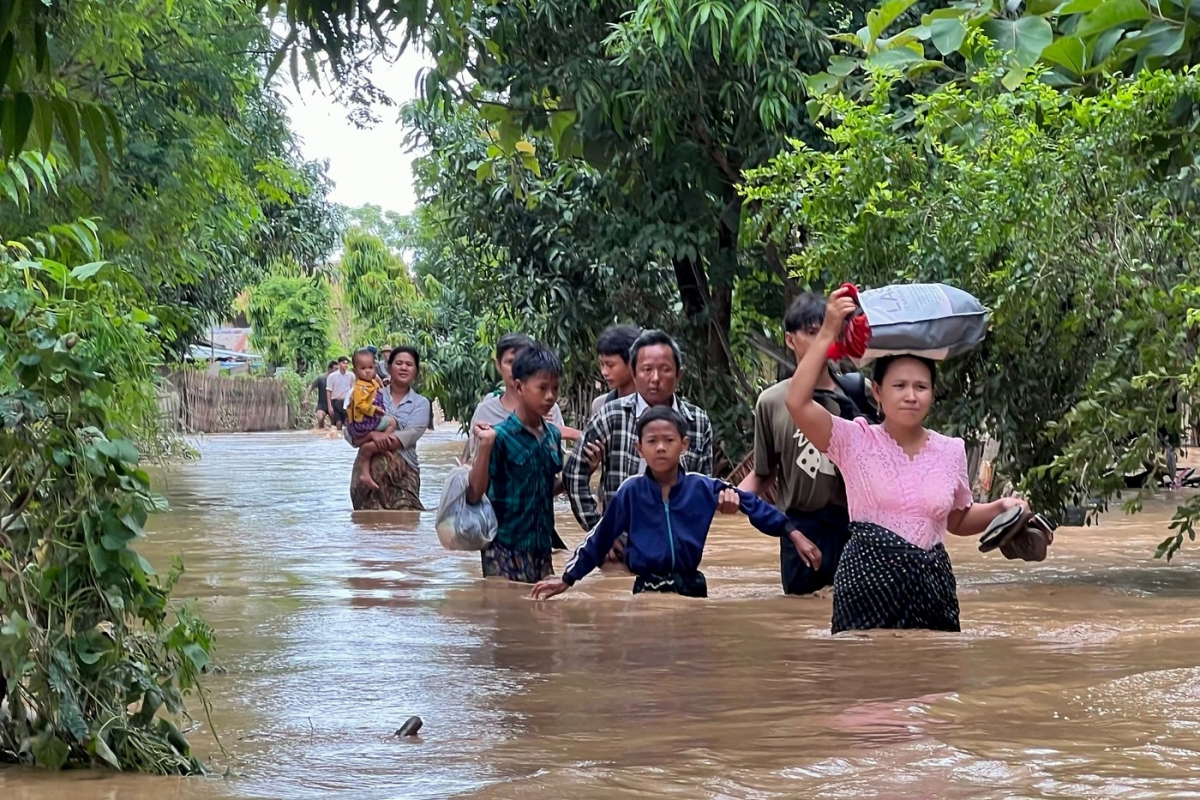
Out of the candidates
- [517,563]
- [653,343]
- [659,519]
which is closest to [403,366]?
[517,563]

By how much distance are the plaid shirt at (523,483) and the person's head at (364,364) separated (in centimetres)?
630

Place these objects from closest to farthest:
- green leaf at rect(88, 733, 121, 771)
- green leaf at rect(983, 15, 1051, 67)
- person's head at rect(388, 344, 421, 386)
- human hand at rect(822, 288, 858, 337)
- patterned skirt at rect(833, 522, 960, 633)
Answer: green leaf at rect(88, 733, 121, 771), human hand at rect(822, 288, 858, 337), patterned skirt at rect(833, 522, 960, 633), green leaf at rect(983, 15, 1051, 67), person's head at rect(388, 344, 421, 386)

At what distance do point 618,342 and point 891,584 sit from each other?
3.47m

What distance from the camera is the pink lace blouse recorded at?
6227 millimetres

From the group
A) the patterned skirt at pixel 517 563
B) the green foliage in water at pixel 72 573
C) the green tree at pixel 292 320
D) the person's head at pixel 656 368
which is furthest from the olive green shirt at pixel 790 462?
the green tree at pixel 292 320

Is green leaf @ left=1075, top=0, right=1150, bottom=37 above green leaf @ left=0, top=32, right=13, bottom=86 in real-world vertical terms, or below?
above

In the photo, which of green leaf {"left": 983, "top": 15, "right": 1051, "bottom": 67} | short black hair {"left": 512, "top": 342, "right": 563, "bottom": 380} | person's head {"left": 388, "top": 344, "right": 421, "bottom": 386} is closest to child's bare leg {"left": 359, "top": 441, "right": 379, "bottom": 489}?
person's head {"left": 388, "top": 344, "right": 421, "bottom": 386}

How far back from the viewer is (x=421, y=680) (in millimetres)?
6316

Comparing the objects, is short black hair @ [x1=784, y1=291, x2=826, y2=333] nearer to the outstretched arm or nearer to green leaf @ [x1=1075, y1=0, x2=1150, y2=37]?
the outstretched arm

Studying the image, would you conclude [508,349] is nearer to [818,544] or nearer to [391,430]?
[818,544]

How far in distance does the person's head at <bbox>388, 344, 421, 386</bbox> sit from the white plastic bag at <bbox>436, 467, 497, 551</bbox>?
5556 millimetres

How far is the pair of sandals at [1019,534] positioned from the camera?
6.21 m

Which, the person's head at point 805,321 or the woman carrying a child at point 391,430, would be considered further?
the woman carrying a child at point 391,430

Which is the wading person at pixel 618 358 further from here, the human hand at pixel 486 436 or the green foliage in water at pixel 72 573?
the green foliage in water at pixel 72 573
